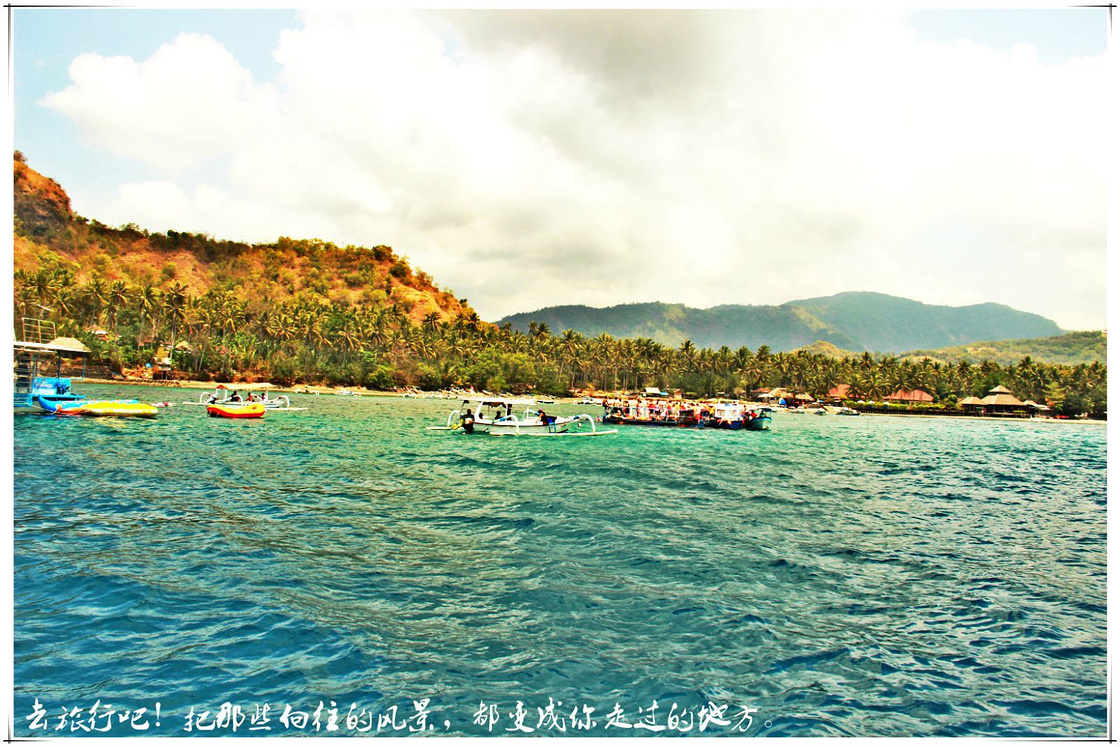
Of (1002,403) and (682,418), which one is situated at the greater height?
(1002,403)

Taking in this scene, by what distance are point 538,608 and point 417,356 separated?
119 m

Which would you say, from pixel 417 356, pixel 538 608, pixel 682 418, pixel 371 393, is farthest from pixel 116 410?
pixel 417 356

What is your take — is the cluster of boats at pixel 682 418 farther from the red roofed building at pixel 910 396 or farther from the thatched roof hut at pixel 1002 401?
the red roofed building at pixel 910 396

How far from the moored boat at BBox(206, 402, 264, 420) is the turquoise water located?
23.5 meters

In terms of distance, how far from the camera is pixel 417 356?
12438cm

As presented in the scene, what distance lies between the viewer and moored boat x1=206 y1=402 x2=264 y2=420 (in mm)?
42438

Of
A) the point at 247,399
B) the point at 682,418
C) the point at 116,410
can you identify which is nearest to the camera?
the point at 116,410

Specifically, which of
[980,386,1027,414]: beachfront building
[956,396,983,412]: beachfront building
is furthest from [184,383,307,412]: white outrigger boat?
[980,386,1027,414]: beachfront building

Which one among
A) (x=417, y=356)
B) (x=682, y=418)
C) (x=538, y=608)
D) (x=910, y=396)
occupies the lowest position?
(x=538, y=608)

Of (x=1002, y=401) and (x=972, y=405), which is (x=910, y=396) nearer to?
(x=972, y=405)

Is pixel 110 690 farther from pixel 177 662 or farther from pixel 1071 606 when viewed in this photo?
pixel 1071 606

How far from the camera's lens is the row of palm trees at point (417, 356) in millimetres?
102000

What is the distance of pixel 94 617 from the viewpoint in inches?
297

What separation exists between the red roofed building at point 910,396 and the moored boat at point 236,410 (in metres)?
123
